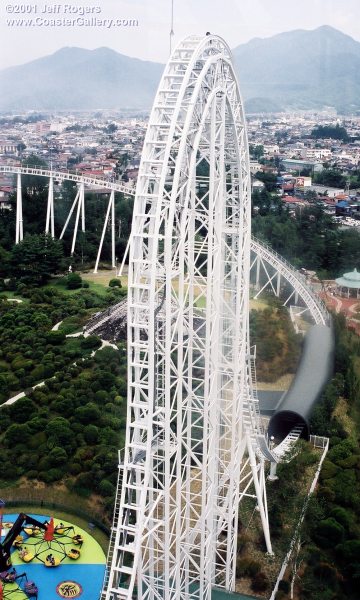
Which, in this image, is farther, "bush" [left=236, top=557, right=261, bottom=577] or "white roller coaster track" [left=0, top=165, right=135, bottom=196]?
"white roller coaster track" [left=0, top=165, right=135, bottom=196]

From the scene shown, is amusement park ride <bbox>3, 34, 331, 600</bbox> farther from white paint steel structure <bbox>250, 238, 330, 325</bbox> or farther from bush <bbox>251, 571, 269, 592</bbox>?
white paint steel structure <bbox>250, 238, 330, 325</bbox>

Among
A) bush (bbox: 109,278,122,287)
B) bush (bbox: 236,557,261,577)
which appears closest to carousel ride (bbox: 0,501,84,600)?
bush (bbox: 236,557,261,577)

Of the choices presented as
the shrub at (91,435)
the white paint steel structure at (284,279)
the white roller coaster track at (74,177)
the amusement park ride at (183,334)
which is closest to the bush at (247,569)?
the amusement park ride at (183,334)

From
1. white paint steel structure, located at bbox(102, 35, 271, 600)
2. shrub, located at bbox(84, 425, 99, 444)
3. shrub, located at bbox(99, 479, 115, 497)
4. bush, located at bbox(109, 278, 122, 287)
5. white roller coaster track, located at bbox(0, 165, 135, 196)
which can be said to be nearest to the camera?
white paint steel structure, located at bbox(102, 35, 271, 600)

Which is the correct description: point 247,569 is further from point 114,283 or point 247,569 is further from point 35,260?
point 35,260

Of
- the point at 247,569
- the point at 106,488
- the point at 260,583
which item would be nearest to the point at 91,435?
the point at 106,488

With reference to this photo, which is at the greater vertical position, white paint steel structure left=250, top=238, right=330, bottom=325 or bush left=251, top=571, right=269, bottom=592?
white paint steel structure left=250, top=238, right=330, bottom=325

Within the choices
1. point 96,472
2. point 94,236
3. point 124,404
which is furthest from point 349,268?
point 96,472
